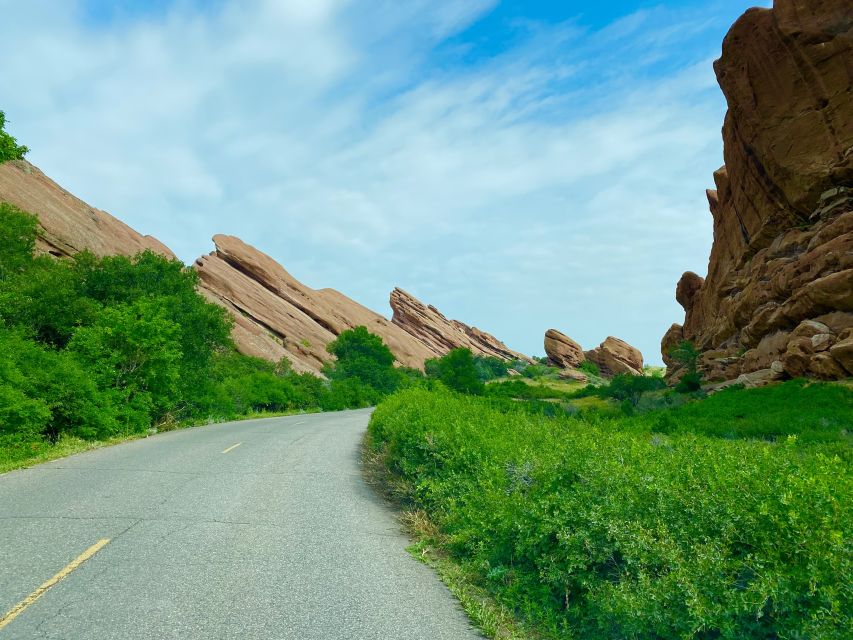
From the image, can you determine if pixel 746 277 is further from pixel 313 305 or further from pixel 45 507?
pixel 313 305

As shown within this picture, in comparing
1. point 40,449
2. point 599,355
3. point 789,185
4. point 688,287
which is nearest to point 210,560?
point 40,449

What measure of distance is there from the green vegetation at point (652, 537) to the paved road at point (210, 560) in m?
0.81

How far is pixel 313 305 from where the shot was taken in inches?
3504

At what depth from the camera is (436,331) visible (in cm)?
13400

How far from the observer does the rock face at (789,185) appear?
90.2 feet

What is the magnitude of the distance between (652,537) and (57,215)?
5052 cm

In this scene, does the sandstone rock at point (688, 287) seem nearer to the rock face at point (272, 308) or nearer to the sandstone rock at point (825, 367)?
the sandstone rock at point (825, 367)

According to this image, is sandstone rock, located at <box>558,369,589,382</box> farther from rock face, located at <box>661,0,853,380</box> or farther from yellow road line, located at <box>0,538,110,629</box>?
yellow road line, located at <box>0,538,110,629</box>

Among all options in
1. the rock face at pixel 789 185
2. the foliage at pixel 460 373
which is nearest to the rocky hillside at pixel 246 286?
the foliage at pixel 460 373

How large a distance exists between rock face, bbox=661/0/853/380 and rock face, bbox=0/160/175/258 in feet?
124

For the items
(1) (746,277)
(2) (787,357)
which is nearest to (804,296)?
(2) (787,357)

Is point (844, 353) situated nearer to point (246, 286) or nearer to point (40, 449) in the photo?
point (40, 449)

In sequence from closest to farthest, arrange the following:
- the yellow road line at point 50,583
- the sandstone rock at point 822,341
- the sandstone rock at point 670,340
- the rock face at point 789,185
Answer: the yellow road line at point 50,583 < the sandstone rock at point 822,341 < the rock face at point 789,185 < the sandstone rock at point 670,340

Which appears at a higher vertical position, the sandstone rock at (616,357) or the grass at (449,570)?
the sandstone rock at (616,357)
